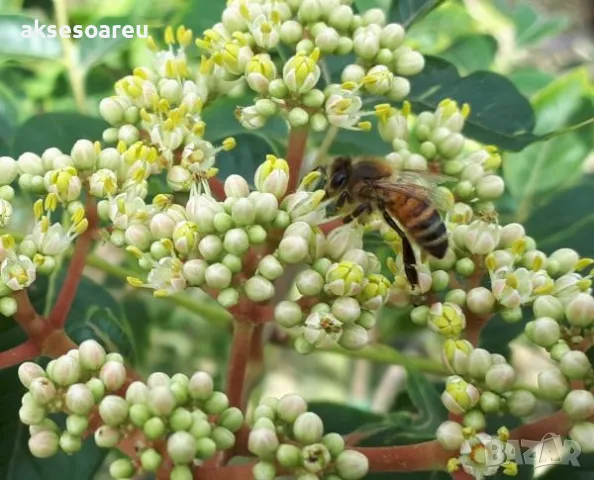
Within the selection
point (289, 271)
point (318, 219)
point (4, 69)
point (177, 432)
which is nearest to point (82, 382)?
point (177, 432)

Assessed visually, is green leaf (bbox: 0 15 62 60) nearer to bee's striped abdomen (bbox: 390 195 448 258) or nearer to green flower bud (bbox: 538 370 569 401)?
bee's striped abdomen (bbox: 390 195 448 258)

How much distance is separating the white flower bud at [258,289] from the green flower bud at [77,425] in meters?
0.25

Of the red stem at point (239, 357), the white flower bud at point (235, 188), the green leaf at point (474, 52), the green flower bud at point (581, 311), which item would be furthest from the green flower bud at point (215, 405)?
the green leaf at point (474, 52)

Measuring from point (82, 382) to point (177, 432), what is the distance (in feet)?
0.53

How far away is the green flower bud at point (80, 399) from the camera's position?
0.93 metres

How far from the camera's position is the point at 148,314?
221 centimetres

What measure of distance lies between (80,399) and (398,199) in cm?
56

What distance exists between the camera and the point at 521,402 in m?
1.02

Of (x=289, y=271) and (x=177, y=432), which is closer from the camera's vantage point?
(x=177, y=432)

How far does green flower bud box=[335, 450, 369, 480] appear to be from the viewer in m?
0.93

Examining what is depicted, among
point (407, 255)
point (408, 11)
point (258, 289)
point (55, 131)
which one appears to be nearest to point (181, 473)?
point (258, 289)

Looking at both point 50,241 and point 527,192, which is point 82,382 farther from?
point 527,192

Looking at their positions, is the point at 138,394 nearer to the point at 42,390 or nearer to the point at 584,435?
the point at 42,390

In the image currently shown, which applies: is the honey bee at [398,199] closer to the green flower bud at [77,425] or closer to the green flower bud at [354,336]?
the green flower bud at [354,336]
